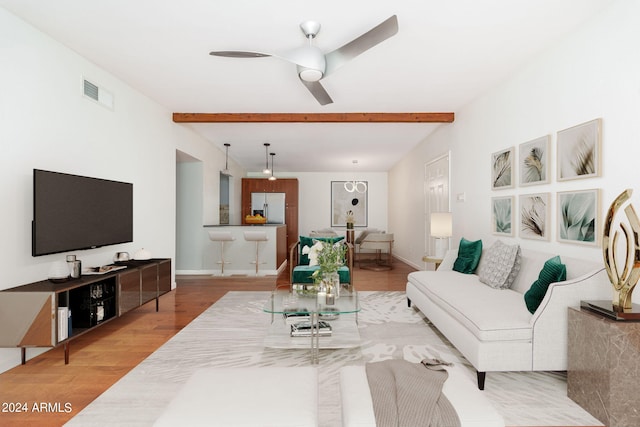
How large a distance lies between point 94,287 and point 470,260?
3.88 meters

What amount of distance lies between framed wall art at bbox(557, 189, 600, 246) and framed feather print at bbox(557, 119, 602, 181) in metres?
0.16

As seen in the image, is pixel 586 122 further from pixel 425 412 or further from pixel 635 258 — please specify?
pixel 425 412

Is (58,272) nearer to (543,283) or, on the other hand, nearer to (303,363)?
(303,363)

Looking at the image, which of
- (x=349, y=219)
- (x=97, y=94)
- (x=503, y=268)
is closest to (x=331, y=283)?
(x=503, y=268)

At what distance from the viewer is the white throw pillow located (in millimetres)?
3293

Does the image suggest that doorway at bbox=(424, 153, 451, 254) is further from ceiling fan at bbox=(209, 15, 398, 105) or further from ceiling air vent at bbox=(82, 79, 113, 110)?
ceiling air vent at bbox=(82, 79, 113, 110)

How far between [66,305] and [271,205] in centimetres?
787

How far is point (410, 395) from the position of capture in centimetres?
141

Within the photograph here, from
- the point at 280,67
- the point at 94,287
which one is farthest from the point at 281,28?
the point at 94,287

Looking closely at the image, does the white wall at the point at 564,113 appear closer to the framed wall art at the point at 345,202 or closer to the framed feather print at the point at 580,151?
the framed feather print at the point at 580,151

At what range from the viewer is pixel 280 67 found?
3697mm

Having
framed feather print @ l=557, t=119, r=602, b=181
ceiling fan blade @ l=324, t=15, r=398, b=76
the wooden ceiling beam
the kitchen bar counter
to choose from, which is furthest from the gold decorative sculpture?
the kitchen bar counter

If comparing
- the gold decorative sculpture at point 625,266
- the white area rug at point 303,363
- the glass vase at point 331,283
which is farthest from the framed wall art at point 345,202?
the gold decorative sculpture at point 625,266

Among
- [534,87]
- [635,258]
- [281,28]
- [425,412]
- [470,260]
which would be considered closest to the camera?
[425,412]
